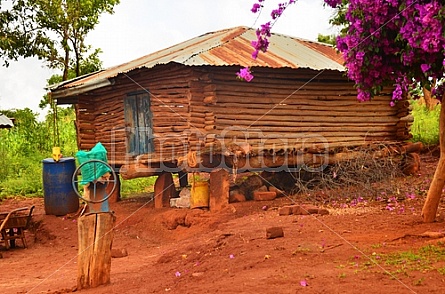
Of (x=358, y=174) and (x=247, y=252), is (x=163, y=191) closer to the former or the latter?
(x=358, y=174)

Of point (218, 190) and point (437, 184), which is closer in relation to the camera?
point (437, 184)

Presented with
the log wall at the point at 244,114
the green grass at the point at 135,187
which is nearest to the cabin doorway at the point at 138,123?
the log wall at the point at 244,114

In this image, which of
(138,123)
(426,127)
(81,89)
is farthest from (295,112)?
(426,127)

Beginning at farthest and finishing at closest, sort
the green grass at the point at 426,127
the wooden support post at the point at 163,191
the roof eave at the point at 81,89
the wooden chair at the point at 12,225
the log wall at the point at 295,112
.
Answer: the green grass at the point at 426,127, the roof eave at the point at 81,89, the wooden support post at the point at 163,191, the log wall at the point at 295,112, the wooden chair at the point at 12,225

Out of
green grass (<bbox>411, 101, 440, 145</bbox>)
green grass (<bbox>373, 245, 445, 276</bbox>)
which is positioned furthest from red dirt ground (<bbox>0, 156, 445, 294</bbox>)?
green grass (<bbox>411, 101, 440, 145</bbox>)

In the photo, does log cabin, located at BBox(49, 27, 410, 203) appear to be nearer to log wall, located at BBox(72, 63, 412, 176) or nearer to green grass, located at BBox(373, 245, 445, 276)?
log wall, located at BBox(72, 63, 412, 176)

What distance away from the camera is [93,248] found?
565 cm

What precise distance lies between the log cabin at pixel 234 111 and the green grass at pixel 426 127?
4.74 metres

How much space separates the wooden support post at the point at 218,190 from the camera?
1042 cm

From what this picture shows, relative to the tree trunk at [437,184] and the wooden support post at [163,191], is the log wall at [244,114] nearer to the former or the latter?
the wooden support post at [163,191]

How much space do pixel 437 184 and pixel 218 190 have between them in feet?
14.7

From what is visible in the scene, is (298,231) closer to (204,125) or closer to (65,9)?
(204,125)

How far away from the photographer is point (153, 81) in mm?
11695

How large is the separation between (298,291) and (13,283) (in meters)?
4.20
